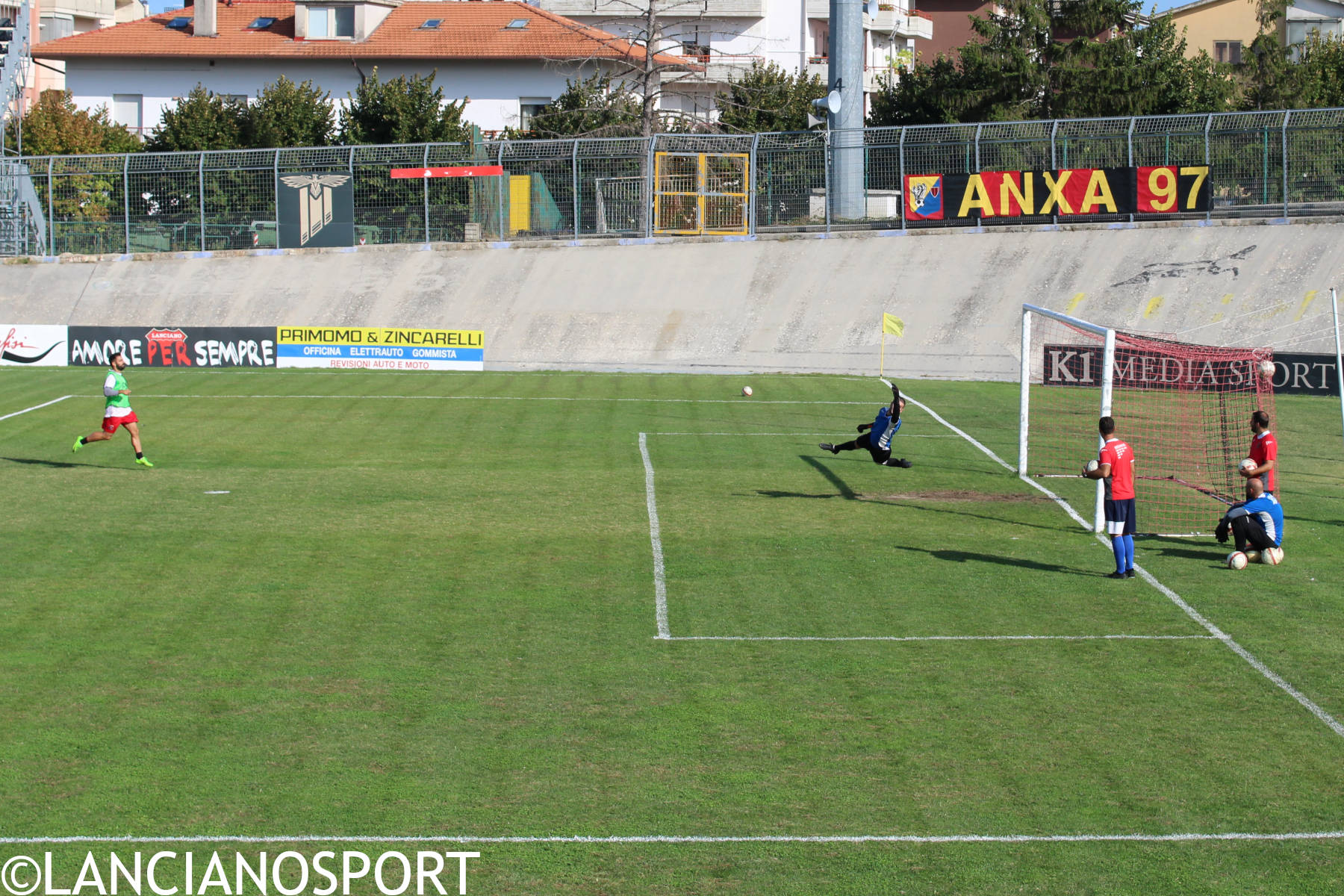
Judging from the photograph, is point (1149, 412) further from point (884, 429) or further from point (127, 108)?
point (127, 108)

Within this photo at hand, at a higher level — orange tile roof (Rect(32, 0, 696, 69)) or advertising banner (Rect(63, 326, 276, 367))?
orange tile roof (Rect(32, 0, 696, 69))

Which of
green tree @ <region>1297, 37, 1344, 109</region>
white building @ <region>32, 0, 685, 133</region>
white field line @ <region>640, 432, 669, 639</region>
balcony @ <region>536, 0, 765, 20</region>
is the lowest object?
white field line @ <region>640, 432, 669, 639</region>

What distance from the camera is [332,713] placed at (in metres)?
11.0

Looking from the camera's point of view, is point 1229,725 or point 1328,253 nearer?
point 1229,725

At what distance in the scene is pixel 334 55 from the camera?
64.9 meters

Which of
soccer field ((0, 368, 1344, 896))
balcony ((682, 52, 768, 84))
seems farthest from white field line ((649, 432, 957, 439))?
balcony ((682, 52, 768, 84))

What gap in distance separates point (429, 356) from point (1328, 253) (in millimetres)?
26110

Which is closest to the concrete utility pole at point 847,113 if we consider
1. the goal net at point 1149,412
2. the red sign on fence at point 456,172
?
the goal net at point 1149,412

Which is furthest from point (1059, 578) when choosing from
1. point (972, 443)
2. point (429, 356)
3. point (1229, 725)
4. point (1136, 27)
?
point (1136, 27)

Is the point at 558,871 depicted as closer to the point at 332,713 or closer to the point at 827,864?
the point at 827,864

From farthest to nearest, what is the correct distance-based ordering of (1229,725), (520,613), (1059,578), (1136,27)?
(1136,27) → (1059,578) → (520,613) → (1229,725)

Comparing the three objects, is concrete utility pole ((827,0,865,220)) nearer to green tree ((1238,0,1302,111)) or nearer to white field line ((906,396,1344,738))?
green tree ((1238,0,1302,111))

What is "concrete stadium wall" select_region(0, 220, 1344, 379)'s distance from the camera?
3812cm

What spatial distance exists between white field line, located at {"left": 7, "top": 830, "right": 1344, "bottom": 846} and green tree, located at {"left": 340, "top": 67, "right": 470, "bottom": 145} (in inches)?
1855
